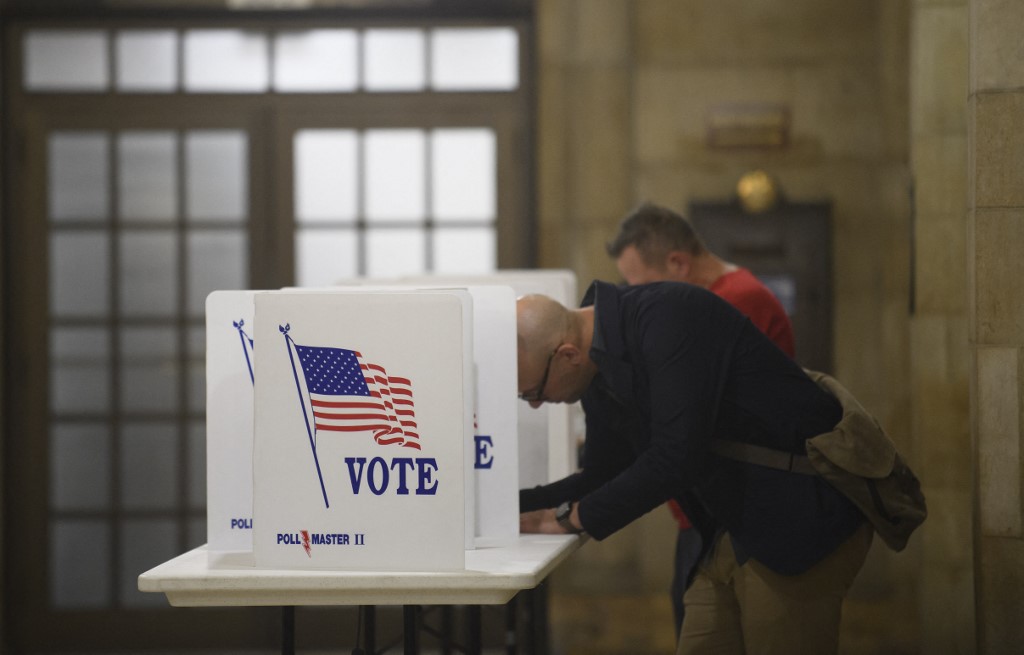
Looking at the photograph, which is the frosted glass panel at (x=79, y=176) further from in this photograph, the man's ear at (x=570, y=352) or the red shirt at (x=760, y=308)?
the man's ear at (x=570, y=352)

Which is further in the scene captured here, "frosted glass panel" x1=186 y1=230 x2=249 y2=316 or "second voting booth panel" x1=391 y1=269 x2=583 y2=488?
"frosted glass panel" x1=186 y1=230 x2=249 y2=316

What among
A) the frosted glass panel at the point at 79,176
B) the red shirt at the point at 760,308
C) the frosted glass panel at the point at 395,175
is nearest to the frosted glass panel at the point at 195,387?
the frosted glass panel at the point at 79,176

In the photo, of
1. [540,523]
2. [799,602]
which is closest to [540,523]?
[540,523]

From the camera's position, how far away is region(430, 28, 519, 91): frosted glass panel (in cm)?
528

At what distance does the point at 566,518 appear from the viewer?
7.43 ft

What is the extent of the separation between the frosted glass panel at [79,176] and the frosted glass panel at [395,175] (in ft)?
4.16

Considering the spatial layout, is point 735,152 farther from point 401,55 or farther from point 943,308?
point 401,55

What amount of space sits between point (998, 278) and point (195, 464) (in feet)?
12.9

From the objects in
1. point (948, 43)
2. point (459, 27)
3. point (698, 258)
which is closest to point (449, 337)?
point (698, 258)

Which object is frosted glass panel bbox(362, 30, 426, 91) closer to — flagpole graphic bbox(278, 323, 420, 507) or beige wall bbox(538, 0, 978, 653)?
beige wall bbox(538, 0, 978, 653)

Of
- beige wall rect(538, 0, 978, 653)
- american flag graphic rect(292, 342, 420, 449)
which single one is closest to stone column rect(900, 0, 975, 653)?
beige wall rect(538, 0, 978, 653)

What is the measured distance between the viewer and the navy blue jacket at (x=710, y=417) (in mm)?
2012

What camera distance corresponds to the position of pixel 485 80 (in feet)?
17.4

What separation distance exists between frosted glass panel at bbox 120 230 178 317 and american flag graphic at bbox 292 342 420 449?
12.0ft
